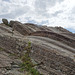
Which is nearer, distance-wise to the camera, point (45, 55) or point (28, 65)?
point (28, 65)

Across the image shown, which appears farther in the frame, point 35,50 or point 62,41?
point 62,41

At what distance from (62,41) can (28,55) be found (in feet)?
22.8

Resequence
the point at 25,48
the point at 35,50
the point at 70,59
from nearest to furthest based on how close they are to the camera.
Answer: the point at 70,59, the point at 35,50, the point at 25,48

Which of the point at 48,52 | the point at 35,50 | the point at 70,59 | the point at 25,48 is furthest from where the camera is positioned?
the point at 25,48

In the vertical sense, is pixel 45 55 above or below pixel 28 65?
above

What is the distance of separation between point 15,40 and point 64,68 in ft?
32.9

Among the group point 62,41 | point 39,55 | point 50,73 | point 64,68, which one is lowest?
point 50,73

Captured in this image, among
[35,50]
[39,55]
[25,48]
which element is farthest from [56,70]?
[25,48]

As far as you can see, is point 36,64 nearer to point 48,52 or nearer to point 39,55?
point 39,55

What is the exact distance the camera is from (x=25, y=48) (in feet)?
49.1

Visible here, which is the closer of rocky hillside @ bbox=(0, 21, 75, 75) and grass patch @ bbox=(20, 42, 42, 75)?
rocky hillside @ bbox=(0, 21, 75, 75)

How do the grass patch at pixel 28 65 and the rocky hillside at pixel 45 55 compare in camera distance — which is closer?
the rocky hillside at pixel 45 55

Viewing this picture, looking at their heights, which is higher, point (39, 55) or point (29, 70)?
point (39, 55)

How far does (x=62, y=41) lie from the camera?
55.0 feet
